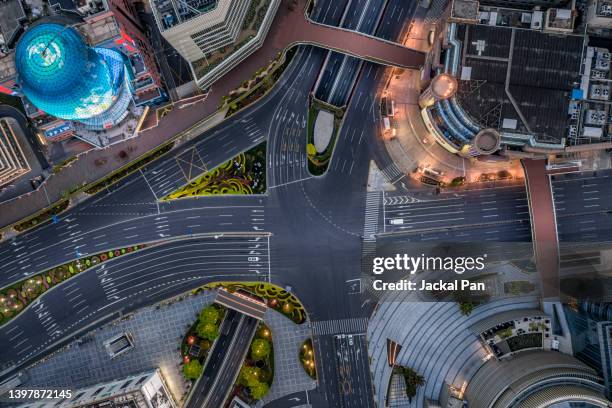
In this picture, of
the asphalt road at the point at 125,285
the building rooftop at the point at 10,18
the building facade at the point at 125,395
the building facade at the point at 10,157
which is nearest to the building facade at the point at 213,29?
the building rooftop at the point at 10,18

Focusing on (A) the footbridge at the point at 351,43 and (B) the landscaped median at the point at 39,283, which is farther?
(B) the landscaped median at the point at 39,283

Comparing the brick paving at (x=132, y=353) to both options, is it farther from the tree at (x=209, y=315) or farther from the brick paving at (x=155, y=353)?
the tree at (x=209, y=315)

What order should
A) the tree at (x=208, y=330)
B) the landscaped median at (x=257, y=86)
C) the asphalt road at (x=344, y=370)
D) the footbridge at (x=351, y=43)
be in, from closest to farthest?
the tree at (x=208, y=330)
the footbridge at (x=351, y=43)
the landscaped median at (x=257, y=86)
the asphalt road at (x=344, y=370)

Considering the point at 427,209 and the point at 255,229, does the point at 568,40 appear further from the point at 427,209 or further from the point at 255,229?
the point at 255,229

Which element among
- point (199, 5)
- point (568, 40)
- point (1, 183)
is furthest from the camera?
point (1, 183)

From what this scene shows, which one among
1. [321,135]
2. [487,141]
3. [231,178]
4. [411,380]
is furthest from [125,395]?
[487,141]

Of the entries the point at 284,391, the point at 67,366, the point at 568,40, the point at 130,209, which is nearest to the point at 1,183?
the point at 130,209
